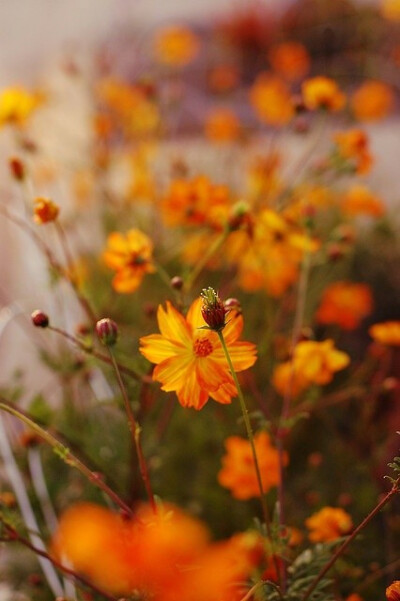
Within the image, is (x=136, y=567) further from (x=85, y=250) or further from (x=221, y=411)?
(x=85, y=250)

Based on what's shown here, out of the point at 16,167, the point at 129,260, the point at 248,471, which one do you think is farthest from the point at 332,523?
the point at 16,167

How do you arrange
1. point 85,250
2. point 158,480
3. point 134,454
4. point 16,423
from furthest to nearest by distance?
point 85,250
point 16,423
point 158,480
point 134,454

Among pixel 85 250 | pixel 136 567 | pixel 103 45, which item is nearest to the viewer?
pixel 136 567

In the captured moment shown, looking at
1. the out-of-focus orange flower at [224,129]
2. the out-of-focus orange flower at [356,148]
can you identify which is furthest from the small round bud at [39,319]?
the out-of-focus orange flower at [224,129]

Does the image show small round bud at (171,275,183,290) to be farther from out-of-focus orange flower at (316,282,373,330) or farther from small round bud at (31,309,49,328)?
out-of-focus orange flower at (316,282,373,330)

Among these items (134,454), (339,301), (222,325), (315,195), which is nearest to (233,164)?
(315,195)

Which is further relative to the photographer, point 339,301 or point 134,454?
point 339,301

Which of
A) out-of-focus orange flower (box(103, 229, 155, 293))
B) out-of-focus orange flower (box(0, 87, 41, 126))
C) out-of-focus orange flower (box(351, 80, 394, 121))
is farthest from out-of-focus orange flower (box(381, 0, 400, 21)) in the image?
out-of-focus orange flower (box(103, 229, 155, 293))

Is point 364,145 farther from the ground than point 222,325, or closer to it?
farther from the ground
